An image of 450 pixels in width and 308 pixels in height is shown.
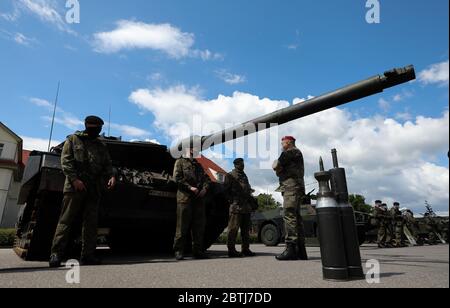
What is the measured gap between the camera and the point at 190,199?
5.23 meters

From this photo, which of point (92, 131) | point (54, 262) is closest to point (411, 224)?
point (92, 131)

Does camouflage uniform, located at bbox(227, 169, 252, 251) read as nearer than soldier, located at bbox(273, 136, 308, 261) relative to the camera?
No

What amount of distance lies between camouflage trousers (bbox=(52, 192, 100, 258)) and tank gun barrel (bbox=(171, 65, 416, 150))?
6.02 feet

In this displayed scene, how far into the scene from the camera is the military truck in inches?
437

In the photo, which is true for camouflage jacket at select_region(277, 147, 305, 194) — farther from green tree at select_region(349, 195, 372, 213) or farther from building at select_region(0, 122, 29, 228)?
green tree at select_region(349, 195, 372, 213)

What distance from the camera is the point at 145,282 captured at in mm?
2766

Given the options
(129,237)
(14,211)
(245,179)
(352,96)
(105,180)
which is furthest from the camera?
(14,211)

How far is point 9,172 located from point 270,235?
20849 mm

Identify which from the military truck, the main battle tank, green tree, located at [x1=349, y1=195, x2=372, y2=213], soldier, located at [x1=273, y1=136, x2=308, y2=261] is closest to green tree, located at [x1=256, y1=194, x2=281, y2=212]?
green tree, located at [x1=349, y1=195, x2=372, y2=213]

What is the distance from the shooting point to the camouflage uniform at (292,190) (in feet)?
15.3

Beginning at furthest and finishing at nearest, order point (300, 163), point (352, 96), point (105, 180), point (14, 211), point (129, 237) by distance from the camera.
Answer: point (14, 211) → point (129, 237) → point (300, 163) → point (105, 180) → point (352, 96)
